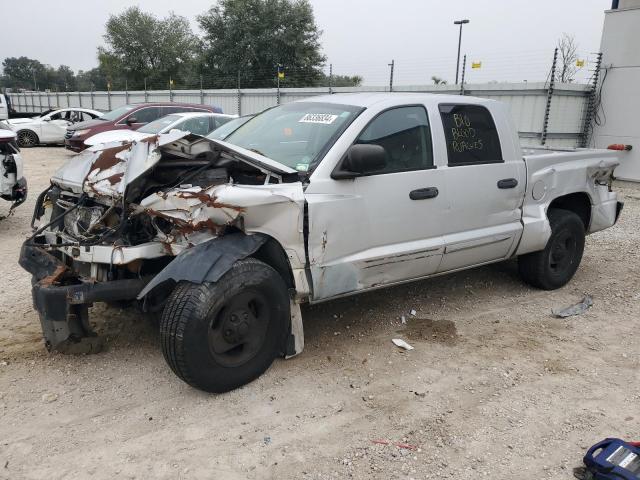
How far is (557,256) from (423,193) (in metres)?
2.22

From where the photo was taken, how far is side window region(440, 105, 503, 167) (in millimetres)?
4320

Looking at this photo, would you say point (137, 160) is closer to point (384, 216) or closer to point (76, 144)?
point (384, 216)

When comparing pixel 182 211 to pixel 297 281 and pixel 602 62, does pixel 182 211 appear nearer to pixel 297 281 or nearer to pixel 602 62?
pixel 297 281

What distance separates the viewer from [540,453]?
2902 millimetres

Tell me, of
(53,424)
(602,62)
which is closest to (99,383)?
(53,424)

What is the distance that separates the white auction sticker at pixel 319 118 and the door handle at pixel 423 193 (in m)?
0.80

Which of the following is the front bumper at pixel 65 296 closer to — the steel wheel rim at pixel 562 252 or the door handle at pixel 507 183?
the door handle at pixel 507 183

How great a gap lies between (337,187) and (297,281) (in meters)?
0.68

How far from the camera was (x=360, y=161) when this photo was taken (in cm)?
353

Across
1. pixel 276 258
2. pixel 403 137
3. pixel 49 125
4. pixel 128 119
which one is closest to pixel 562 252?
pixel 403 137

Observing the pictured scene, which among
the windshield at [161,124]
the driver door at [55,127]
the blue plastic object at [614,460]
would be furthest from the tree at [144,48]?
the blue plastic object at [614,460]

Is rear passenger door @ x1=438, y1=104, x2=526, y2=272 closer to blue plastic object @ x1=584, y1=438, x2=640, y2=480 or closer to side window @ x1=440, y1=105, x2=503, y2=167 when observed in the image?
side window @ x1=440, y1=105, x2=503, y2=167

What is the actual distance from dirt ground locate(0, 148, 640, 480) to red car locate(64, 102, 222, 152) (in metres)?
10.7

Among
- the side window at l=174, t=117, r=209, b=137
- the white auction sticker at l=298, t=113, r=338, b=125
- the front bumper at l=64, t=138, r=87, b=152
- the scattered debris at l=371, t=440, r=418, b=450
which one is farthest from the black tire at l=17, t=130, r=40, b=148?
the scattered debris at l=371, t=440, r=418, b=450
